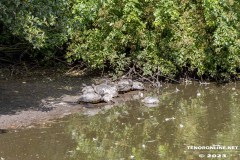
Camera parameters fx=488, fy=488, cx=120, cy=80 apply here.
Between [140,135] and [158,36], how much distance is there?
4.59 m

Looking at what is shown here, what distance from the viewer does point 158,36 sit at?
12.8 m

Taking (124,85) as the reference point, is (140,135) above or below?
below

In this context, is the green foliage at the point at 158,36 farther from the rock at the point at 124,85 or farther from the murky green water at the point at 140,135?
the murky green water at the point at 140,135

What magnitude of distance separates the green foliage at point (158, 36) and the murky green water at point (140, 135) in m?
1.60

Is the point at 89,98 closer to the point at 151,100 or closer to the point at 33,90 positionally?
the point at 151,100

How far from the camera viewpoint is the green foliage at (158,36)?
12.4 meters

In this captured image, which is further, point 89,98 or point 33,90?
point 33,90

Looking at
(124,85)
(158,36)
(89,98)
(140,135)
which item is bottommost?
(140,135)

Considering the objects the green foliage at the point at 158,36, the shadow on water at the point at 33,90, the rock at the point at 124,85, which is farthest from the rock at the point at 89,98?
the green foliage at the point at 158,36

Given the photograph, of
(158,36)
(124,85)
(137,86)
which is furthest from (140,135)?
(158,36)

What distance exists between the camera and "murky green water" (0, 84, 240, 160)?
25.7 ft

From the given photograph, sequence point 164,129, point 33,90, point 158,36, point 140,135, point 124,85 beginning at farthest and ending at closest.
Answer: point 158,36
point 124,85
point 33,90
point 164,129
point 140,135

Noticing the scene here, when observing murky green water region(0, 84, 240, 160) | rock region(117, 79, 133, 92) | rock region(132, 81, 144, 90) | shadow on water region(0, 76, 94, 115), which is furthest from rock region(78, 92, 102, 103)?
rock region(132, 81, 144, 90)

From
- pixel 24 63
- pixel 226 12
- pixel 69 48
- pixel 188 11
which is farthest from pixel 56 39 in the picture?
pixel 226 12
